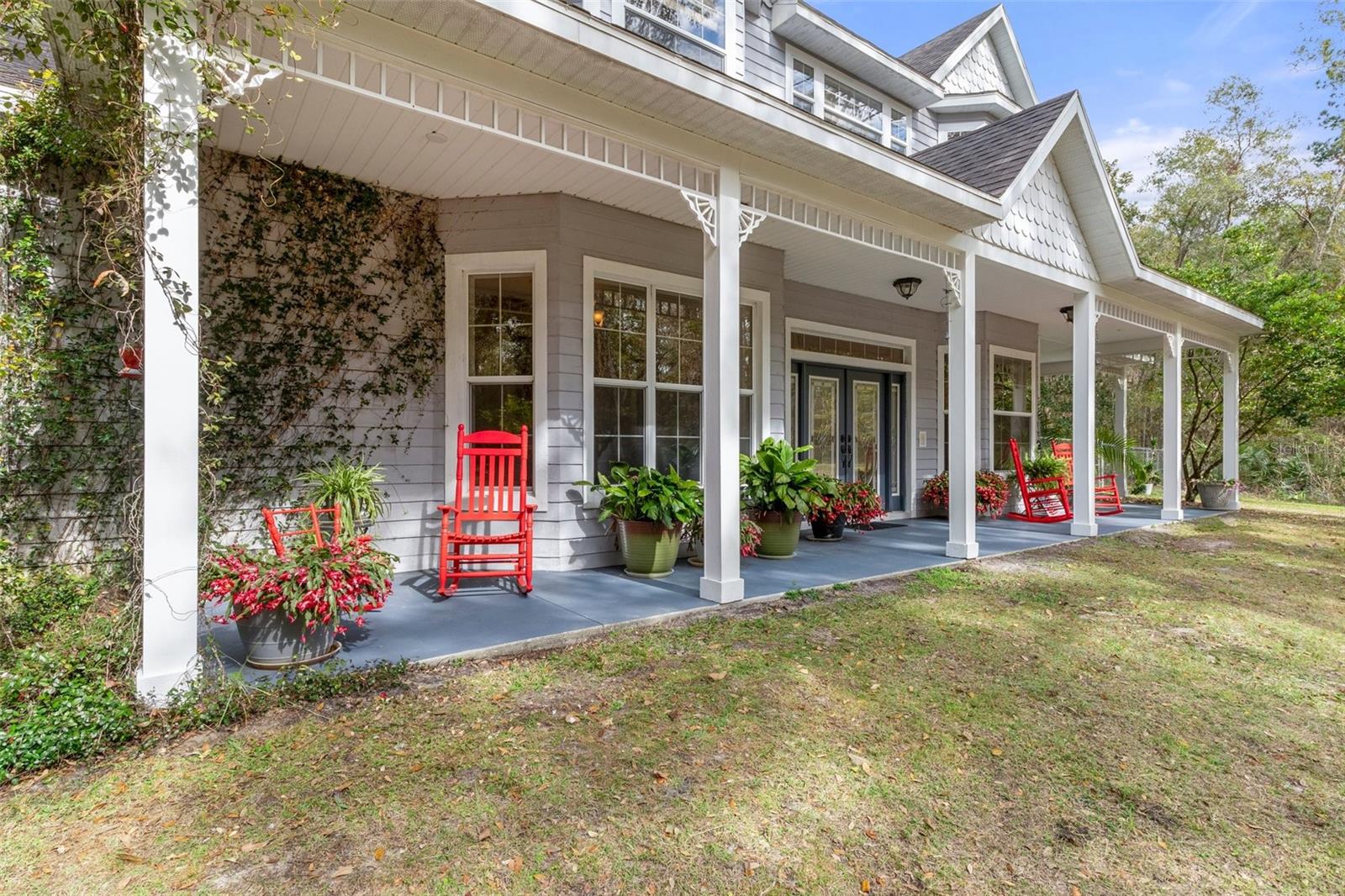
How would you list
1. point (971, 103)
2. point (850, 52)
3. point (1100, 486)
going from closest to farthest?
point (850, 52), point (971, 103), point (1100, 486)

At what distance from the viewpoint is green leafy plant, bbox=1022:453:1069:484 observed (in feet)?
29.4

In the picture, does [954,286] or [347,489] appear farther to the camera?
[954,286]

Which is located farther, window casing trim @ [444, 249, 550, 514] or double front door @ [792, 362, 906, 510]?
double front door @ [792, 362, 906, 510]

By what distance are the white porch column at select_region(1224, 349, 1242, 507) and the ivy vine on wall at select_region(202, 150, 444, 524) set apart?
11499 mm

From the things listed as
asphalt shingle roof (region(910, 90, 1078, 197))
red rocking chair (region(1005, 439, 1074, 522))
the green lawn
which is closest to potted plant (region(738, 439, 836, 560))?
the green lawn

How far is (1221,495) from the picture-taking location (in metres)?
10.1

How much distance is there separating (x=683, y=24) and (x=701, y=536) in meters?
5.21

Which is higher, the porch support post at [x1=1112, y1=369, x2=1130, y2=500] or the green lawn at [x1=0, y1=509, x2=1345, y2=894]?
the porch support post at [x1=1112, y1=369, x2=1130, y2=500]

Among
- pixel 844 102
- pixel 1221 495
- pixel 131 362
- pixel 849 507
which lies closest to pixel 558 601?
pixel 131 362

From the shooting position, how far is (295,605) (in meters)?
2.69

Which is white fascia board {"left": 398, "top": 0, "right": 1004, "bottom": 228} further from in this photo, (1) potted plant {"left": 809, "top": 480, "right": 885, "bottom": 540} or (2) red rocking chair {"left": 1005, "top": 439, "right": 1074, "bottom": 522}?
(2) red rocking chair {"left": 1005, "top": 439, "right": 1074, "bottom": 522}

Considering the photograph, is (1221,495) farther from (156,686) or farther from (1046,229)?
(156,686)

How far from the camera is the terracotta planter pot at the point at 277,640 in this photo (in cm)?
274

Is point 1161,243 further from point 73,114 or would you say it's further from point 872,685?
point 73,114
